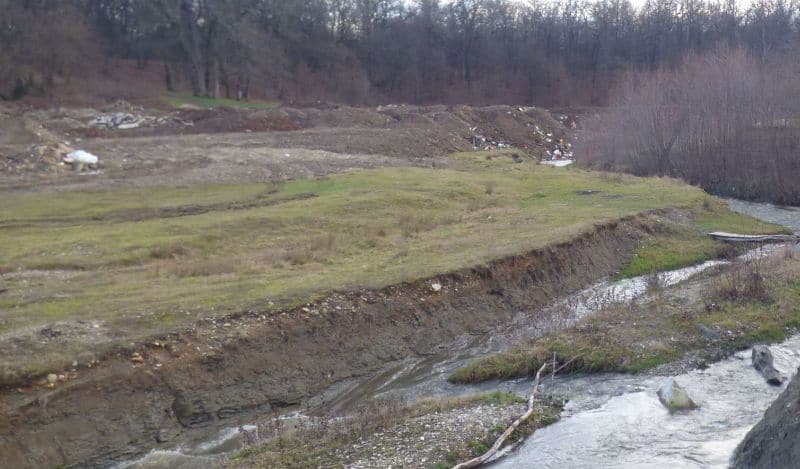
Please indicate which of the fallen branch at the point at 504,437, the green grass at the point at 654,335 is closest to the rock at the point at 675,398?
the green grass at the point at 654,335

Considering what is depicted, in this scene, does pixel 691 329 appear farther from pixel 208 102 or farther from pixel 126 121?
pixel 208 102

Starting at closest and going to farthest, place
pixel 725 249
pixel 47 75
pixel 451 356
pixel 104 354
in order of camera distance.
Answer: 1. pixel 104 354
2. pixel 451 356
3. pixel 725 249
4. pixel 47 75

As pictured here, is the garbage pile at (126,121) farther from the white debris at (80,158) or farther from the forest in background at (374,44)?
the white debris at (80,158)

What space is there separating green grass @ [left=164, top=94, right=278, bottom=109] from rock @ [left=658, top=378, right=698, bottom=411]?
5383 cm

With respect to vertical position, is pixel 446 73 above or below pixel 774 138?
above

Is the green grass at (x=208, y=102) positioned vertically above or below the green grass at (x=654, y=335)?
above

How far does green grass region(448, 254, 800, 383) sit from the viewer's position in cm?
1611

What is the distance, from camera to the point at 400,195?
31609 millimetres

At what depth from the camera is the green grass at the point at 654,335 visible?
16.1 meters

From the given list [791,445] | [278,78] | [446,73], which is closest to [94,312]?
[791,445]

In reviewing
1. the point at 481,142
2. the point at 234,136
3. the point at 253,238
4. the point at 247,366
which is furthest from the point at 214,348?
the point at 481,142

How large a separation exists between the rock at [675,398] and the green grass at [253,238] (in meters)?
7.78

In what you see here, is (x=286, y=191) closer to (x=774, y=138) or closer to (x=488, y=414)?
(x=488, y=414)

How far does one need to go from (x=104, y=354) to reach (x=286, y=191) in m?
18.2
